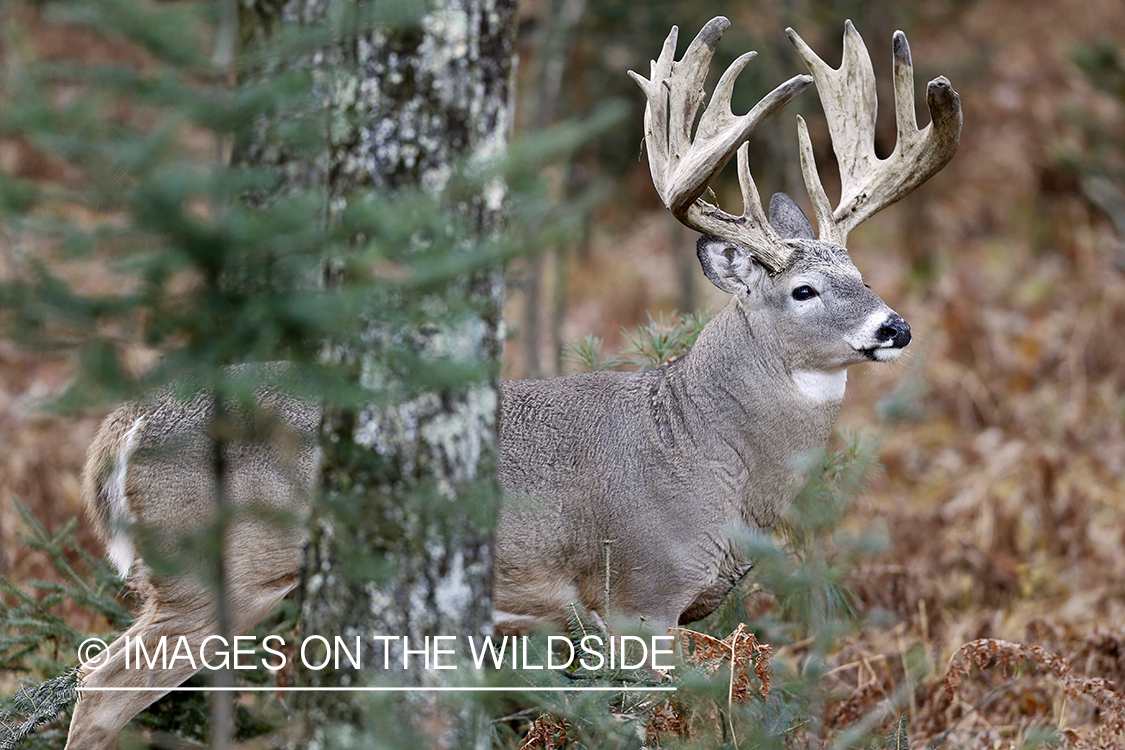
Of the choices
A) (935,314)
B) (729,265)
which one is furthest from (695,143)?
(935,314)

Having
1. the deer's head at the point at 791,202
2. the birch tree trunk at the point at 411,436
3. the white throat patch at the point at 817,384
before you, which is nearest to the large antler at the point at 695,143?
the deer's head at the point at 791,202

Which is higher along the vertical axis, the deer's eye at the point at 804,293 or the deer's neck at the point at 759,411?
the deer's eye at the point at 804,293

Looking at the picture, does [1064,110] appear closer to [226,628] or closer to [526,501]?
[526,501]

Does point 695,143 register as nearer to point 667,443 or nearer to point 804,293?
point 804,293

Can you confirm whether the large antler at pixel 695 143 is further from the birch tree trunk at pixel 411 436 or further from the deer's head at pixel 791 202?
the birch tree trunk at pixel 411 436

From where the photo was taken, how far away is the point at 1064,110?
36.7 feet

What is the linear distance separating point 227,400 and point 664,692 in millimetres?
1871

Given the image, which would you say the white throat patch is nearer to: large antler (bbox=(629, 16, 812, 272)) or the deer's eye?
the deer's eye

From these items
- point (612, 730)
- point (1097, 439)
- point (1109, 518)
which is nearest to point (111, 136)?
point (612, 730)

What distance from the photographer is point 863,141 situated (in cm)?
524

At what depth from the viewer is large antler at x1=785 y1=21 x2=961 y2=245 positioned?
16.2ft

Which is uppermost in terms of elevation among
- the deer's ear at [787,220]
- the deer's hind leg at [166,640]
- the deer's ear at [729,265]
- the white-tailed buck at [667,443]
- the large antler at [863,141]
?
the large antler at [863,141]

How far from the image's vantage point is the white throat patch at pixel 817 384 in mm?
4789

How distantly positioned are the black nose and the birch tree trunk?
6.48 feet
